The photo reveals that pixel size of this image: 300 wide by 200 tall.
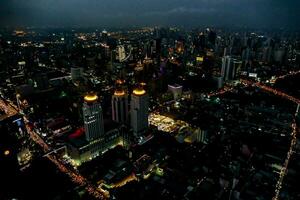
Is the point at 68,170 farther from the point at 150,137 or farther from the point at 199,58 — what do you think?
the point at 199,58

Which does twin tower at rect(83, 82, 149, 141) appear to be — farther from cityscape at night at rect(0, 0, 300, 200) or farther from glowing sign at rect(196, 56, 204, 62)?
glowing sign at rect(196, 56, 204, 62)

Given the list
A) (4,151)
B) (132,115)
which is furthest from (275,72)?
(4,151)

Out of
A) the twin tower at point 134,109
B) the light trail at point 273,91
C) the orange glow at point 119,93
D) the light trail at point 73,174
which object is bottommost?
the light trail at point 73,174

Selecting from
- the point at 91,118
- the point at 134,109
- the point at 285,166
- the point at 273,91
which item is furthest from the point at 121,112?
the point at 273,91

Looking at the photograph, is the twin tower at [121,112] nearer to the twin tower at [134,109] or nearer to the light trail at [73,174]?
the twin tower at [134,109]

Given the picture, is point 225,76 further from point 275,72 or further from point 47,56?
point 47,56

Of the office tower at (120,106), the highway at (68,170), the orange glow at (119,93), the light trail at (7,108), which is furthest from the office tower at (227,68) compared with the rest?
the light trail at (7,108)
